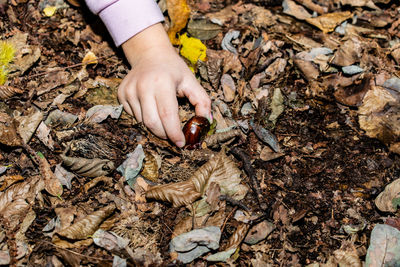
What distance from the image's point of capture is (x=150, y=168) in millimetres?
2156

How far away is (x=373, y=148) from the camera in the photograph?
2.36 m

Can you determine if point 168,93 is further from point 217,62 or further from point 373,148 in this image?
point 373,148

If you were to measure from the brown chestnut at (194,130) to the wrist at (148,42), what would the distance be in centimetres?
61

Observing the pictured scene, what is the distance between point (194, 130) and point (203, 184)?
37cm

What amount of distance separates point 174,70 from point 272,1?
1.70 metres

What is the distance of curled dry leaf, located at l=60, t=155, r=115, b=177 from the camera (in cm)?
205

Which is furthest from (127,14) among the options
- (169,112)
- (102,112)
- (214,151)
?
(214,151)

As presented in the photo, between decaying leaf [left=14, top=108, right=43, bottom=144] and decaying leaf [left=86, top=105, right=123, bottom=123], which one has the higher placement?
decaying leaf [left=14, top=108, right=43, bottom=144]

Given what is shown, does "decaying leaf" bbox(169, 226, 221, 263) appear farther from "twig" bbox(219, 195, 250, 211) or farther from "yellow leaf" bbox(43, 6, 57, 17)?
"yellow leaf" bbox(43, 6, 57, 17)

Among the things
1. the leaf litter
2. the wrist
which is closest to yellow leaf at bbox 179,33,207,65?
the leaf litter

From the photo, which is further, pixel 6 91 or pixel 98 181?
pixel 6 91

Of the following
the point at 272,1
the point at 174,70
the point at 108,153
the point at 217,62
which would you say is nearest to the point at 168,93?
the point at 174,70

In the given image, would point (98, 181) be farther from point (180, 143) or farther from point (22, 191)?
point (180, 143)

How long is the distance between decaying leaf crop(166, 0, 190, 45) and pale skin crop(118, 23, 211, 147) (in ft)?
1.26
